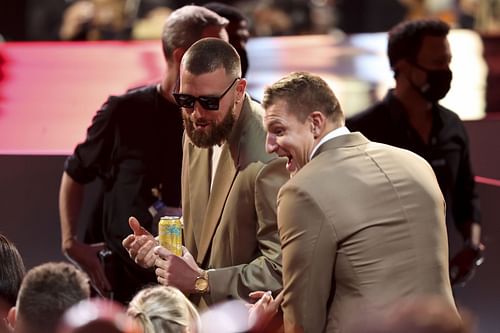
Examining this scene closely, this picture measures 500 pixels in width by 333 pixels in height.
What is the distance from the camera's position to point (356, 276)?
11.4 ft

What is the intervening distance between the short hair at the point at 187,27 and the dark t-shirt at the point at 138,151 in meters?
0.25

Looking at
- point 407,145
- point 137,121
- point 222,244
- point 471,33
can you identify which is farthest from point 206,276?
point 471,33

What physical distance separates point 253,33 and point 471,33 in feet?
10.1

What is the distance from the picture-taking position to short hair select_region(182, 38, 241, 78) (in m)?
3.98

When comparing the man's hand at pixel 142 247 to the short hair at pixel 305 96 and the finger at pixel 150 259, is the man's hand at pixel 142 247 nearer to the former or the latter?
the finger at pixel 150 259

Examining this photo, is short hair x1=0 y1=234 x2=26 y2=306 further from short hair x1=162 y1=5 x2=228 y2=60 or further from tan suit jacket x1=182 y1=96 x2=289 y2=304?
short hair x1=162 y1=5 x2=228 y2=60

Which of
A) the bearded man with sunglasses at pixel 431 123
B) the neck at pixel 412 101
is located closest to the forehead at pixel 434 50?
the bearded man with sunglasses at pixel 431 123

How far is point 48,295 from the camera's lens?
2.80 m

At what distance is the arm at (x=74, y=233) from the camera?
510 cm

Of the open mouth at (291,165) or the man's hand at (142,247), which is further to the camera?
the man's hand at (142,247)

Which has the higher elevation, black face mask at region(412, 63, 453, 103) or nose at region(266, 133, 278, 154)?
nose at region(266, 133, 278, 154)

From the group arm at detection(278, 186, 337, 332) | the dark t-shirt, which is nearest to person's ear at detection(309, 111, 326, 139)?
arm at detection(278, 186, 337, 332)

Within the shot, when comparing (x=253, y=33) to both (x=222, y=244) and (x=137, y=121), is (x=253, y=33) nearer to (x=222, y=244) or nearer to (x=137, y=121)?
(x=137, y=121)

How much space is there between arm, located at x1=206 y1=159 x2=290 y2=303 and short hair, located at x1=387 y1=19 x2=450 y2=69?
1666mm
